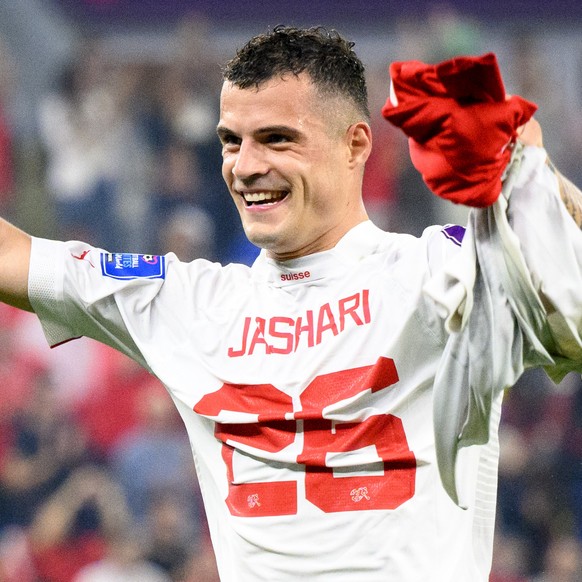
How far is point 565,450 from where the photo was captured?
5410 millimetres

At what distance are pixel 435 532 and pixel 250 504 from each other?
364 millimetres

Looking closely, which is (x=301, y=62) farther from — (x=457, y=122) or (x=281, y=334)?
(x=457, y=122)

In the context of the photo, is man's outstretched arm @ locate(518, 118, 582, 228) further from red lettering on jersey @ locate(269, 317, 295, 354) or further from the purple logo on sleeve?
red lettering on jersey @ locate(269, 317, 295, 354)

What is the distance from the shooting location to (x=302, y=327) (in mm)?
2320

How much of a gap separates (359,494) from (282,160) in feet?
Answer: 2.20

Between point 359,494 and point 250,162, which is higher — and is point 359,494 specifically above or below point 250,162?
below

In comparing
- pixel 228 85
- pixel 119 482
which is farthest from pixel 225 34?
pixel 228 85

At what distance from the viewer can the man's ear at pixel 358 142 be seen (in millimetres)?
2465

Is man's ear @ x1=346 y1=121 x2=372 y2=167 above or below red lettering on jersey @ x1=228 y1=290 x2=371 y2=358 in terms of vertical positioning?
above

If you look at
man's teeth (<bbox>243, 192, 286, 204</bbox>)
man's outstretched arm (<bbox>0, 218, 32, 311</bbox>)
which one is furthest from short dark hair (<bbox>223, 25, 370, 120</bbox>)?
man's outstretched arm (<bbox>0, 218, 32, 311</bbox>)

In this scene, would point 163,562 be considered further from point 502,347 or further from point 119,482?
point 502,347

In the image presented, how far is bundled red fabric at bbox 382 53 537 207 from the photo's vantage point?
5.28 feet

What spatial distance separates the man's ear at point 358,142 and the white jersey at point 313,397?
0.16m

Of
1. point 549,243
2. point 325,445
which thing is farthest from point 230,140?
point 549,243
